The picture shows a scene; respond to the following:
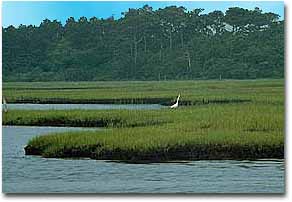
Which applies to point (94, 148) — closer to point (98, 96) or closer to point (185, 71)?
point (98, 96)

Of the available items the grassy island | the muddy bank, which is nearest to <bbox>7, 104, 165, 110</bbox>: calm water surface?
the grassy island

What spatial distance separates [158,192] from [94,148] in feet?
2.25

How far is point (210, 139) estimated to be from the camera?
16.7 feet

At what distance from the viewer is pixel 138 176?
4.84 metres

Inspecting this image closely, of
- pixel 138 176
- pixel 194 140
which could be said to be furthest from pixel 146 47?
pixel 138 176

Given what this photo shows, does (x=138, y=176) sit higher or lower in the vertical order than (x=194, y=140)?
lower

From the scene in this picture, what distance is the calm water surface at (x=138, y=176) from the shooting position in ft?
15.6

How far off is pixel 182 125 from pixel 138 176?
57cm

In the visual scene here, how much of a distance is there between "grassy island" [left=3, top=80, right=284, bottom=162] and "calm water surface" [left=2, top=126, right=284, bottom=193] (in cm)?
10

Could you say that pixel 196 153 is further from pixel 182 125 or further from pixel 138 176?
pixel 138 176

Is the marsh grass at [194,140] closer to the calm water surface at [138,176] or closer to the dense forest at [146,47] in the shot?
the calm water surface at [138,176]

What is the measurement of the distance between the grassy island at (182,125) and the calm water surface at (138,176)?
0.34 feet

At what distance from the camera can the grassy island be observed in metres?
5.04

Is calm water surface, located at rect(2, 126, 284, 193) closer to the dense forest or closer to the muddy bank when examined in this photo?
the muddy bank
